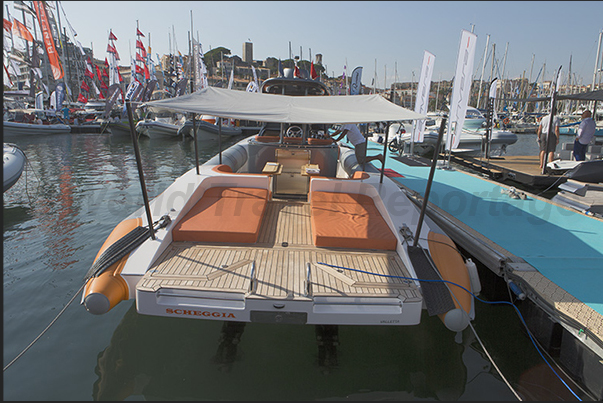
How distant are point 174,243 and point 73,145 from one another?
19936 millimetres

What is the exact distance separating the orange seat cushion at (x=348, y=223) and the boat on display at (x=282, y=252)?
13 mm

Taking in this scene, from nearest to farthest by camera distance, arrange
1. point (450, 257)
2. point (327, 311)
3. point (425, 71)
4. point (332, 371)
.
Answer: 1. point (327, 311)
2. point (332, 371)
3. point (450, 257)
4. point (425, 71)

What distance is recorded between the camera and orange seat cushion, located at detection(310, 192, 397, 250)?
3762mm

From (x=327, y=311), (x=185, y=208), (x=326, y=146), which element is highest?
(x=326, y=146)

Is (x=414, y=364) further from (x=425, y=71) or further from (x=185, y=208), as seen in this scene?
(x=425, y=71)

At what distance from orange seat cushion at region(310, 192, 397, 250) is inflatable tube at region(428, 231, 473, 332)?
455 mm

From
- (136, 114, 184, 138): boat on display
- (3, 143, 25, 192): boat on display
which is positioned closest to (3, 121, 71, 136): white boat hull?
(136, 114, 184, 138): boat on display

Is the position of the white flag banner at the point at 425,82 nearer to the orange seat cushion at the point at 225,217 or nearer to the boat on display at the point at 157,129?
the orange seat cushion at the point at 225,217

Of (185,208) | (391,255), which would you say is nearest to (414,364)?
(391,255)

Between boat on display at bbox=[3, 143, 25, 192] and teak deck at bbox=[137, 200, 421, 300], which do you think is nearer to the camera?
teak deck at bbox=[137, 200, 421, 300]

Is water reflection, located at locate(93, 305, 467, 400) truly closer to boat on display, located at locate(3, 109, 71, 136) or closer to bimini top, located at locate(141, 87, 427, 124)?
bimini top, located at locate(141, 87, 427, 124)

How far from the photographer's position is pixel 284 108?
3.79m

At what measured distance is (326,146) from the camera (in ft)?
21.5

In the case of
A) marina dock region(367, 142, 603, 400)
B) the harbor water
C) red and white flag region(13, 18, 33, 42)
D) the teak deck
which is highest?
red and white flag region(13, 18, 33, 42)
